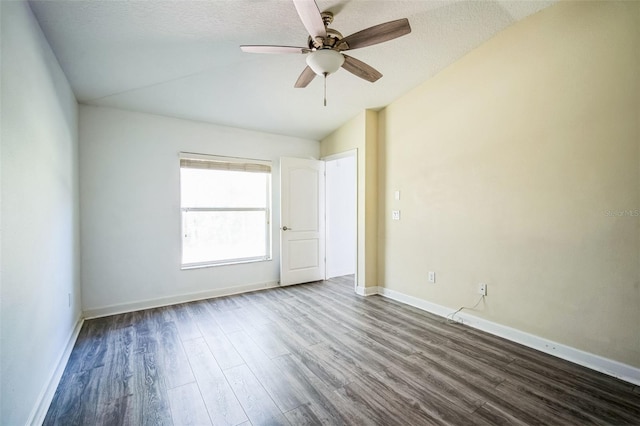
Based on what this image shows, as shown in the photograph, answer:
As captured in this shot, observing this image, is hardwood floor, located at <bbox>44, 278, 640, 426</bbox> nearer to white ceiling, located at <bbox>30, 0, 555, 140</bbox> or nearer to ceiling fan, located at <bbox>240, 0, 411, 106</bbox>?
ceiling fan, located at <bbox>240, 0, 411, 106</bbox>

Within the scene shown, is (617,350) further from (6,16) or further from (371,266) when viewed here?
(6,16)

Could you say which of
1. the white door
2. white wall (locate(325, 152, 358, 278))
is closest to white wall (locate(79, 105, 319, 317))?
the white door

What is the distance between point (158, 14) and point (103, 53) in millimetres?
750

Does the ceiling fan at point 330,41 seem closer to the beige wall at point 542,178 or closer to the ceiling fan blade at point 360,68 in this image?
the ceiling fan blade at point 360,68

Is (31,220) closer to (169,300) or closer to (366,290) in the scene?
(169,300)

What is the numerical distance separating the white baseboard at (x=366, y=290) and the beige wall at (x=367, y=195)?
0.04 m

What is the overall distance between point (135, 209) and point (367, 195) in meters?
2.99

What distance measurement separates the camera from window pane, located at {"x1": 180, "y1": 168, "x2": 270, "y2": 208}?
3817 mm

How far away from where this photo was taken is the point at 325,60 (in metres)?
1.92

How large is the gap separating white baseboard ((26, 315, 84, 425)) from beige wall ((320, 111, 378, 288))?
10.5 ft

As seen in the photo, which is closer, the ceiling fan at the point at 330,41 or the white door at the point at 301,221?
the ceiling fan at the point at 330,41

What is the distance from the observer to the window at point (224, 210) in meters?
3.81

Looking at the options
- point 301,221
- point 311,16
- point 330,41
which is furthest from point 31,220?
point 301,221

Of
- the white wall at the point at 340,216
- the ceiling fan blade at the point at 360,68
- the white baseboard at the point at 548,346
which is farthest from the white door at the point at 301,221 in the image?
the ceiling fan blade at the point at 360,68
